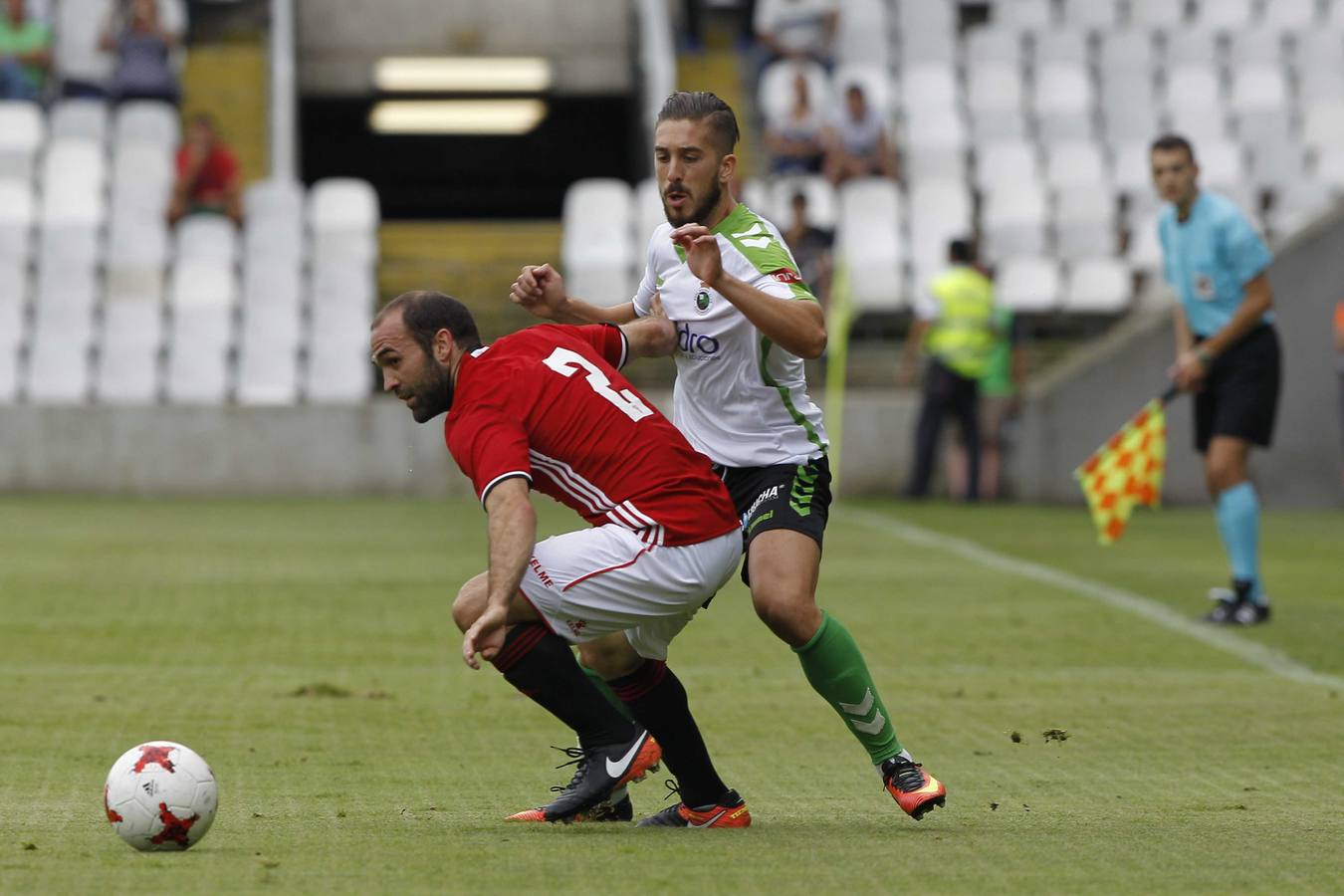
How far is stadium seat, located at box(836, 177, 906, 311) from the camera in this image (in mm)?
20000

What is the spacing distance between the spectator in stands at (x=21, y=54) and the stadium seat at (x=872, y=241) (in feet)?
26.9

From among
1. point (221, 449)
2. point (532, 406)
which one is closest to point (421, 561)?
point (221, 449)

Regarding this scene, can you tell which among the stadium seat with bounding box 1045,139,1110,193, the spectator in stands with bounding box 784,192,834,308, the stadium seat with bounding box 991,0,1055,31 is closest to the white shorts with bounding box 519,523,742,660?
the spectator in stands with bounding box 784,192,834,308

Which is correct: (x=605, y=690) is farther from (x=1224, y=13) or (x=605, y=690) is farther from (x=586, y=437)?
(x=1224, y=13)

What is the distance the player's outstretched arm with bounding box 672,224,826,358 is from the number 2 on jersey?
329 mm

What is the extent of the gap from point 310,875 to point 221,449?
14.5 metres

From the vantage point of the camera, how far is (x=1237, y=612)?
973 centimetres

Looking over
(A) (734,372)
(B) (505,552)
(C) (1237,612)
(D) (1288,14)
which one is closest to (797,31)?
(D) (1288,14)

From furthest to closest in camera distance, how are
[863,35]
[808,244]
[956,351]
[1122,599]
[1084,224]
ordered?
[863,35]
[1084,224]
[808,244]
[956,351]
[1122,599]

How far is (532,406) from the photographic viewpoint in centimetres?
495

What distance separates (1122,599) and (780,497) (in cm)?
575

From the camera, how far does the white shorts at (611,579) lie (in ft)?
16.4

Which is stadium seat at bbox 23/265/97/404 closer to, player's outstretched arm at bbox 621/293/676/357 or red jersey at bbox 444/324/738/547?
player's outstretched arm at bbox 621/293/676/357

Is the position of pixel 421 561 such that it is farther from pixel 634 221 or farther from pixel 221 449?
pixel 634 221
